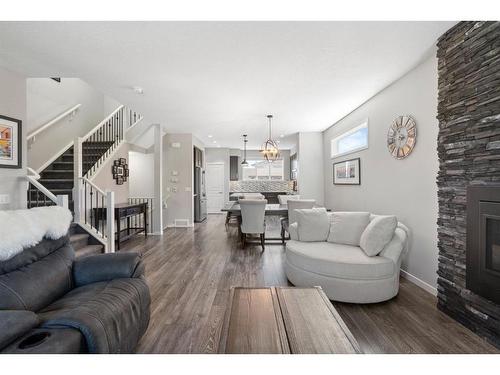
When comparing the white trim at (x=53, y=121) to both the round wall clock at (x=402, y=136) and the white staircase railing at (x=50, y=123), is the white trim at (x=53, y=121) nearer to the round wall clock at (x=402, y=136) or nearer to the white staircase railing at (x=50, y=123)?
the white staircase railing at (x=50, y=123)

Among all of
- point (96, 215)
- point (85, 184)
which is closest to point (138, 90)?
point (85, 184)

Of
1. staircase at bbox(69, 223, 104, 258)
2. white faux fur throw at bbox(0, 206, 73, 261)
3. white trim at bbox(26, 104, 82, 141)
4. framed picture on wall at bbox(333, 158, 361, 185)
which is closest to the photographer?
white faux fur throw at bbox(0, 206, 73, 261)

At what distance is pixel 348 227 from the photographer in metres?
3.00

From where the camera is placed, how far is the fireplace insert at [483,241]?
5.92ft

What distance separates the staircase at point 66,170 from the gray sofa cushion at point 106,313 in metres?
3.34

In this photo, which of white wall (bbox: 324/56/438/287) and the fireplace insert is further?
white wall (bbox: 324/56/438/287)

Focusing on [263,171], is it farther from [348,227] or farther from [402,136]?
[348,227]

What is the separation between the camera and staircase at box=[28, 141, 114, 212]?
4.61 meters

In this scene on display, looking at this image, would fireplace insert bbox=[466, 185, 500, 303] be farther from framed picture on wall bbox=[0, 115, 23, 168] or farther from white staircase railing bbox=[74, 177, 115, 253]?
framed picture on wall bbox=[0, 115, 23, 168]

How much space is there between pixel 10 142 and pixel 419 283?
17.5 feet

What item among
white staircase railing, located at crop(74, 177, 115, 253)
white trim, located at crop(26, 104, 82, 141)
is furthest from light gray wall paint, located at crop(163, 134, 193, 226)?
white staircase railing, located at crop(74, 177, 115, 253)

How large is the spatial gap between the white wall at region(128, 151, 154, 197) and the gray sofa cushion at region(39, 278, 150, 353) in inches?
238

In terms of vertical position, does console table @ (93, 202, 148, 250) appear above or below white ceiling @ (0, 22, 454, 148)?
below
